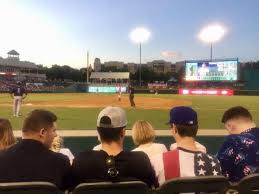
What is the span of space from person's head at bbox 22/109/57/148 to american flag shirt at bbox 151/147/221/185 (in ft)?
3.36

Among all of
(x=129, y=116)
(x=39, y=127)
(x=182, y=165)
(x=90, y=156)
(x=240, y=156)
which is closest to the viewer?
(x=90, y=156)

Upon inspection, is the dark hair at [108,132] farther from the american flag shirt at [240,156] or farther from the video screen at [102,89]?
the video screen at [102,89]

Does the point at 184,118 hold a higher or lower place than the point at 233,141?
higher

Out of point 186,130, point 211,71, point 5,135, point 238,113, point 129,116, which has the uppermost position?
point 211,71

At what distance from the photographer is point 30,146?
4.11 metres

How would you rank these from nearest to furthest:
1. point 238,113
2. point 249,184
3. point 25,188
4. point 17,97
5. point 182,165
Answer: point 25,188, point 249,184, point 182,165, point 238,113, point 17,97

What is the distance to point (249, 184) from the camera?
3.65 metres

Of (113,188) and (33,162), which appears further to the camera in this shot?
(33,162)

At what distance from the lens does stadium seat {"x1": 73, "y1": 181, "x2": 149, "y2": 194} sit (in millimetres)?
3354

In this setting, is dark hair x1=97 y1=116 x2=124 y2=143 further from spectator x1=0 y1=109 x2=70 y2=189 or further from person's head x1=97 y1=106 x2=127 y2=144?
spectator x1=0 y1=109 x2=70 y2=189

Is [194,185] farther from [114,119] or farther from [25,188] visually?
[25,188]

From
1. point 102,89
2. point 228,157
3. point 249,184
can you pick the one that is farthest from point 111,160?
point 102,89

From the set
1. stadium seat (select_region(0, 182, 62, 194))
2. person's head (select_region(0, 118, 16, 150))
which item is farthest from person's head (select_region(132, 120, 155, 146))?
stadium seat (select_region(0, 182, 62, 194))

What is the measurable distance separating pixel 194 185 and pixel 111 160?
0.79m
